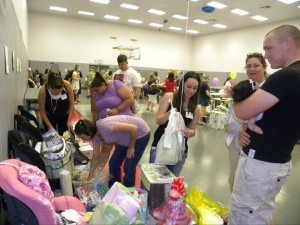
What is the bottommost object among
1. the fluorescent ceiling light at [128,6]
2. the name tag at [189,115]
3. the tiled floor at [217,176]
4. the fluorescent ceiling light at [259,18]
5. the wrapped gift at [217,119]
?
the tiled floor at [217,176]

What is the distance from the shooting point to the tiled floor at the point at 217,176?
2613mm

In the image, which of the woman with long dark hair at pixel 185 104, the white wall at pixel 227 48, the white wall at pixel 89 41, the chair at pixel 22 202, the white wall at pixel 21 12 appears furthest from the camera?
the white wall at pixel 89 41

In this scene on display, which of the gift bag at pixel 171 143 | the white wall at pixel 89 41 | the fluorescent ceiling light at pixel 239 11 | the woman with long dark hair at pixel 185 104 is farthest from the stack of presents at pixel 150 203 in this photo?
the white wall at pixel 89 41

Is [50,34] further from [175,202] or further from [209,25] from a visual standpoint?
[175,202]

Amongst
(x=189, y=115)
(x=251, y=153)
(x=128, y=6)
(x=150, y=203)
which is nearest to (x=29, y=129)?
(x=150, y=203)

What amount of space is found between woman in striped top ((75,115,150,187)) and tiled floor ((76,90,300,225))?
3.55 ft

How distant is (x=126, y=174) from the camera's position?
7.96 ft

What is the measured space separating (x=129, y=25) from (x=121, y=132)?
43.0 ft

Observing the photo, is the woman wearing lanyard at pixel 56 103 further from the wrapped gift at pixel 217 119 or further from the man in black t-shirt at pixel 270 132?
the wrapped gift at pixel 217 119

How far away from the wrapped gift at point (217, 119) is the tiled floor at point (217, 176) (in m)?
1.12

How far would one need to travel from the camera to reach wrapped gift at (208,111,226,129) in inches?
252

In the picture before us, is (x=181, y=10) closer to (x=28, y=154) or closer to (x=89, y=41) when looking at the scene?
(x=89, y=41)

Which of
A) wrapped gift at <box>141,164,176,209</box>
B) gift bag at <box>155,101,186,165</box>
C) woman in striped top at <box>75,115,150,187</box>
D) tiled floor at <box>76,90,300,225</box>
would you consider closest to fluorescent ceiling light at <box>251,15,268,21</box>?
tiled floor at <box>76,90,300,225</box>

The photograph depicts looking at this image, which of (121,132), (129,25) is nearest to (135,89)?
(121,132)
